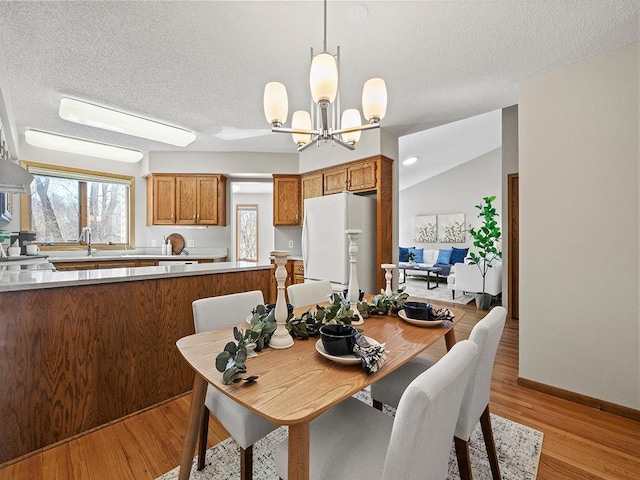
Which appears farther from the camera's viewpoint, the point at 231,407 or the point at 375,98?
the point at 375,98

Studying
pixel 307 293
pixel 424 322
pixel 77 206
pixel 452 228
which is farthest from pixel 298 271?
pixel 452 228

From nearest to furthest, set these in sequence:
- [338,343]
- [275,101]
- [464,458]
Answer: [338,343] → [464,458] → [275,101]

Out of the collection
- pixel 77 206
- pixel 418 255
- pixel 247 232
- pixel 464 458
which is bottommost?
pixel 464 458

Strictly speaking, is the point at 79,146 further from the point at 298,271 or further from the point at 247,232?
the point at 247,232

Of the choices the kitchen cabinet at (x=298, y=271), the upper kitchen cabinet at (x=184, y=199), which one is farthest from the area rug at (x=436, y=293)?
the upper kitchen cabinet at (x=184, y=199)

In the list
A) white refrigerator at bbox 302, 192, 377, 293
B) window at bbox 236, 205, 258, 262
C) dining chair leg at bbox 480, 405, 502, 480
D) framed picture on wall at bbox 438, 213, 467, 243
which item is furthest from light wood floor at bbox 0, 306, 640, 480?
framed picture on wall at bbox 438, 213, 467, 243

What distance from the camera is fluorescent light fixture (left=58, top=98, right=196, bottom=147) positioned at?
8.73 ft

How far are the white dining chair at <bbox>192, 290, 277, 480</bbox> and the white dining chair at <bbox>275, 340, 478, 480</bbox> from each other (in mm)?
189

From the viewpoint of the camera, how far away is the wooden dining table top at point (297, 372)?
753 mm

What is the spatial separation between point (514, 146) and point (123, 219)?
5.85 metres

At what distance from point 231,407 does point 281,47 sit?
212cm

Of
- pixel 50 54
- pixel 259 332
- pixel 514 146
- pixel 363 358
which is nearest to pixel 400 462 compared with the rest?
pixel 363 358

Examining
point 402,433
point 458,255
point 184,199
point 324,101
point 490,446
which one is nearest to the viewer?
point 402,433

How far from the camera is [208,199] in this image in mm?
4438
